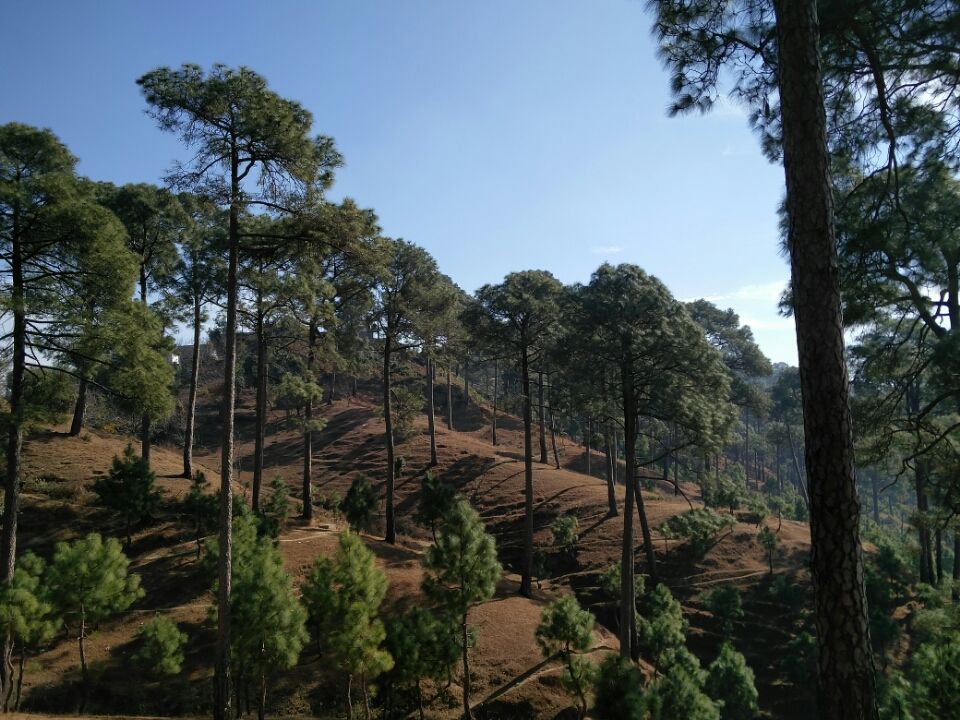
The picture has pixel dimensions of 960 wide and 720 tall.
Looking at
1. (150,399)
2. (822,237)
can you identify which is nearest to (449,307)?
(150,399)

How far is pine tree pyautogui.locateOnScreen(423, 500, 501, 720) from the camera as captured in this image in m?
14.0

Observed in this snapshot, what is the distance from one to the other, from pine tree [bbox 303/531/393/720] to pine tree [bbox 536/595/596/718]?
13.6ft

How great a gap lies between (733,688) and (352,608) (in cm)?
1348

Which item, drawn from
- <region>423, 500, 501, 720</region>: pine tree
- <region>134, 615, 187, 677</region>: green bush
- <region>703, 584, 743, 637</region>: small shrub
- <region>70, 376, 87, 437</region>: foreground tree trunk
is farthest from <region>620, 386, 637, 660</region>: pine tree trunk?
<region>70, 376, 87, 437</region>: foreground tree trunk

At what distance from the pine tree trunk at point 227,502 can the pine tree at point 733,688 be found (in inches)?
589

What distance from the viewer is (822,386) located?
16.0 ft

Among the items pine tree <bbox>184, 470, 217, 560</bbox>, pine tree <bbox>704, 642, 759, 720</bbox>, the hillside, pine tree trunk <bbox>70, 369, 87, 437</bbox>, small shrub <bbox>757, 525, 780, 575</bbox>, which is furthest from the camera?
small shrub <bbox>757, 525, 780, 575</bbox>

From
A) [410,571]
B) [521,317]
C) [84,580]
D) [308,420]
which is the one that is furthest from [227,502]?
[521,317]

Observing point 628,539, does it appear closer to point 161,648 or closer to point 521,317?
point 521,317

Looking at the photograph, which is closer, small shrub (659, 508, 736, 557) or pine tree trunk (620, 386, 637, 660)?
pine tree trunk (620, 386, 637, 660)

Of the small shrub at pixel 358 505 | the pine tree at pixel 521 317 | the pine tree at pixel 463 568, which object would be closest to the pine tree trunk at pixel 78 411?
the small shrub at pixel 358 505

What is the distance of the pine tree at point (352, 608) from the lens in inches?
512

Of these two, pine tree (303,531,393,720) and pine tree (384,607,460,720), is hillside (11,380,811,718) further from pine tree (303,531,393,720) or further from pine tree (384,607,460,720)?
pine tree (303,531,393,720)

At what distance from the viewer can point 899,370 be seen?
1111cm
